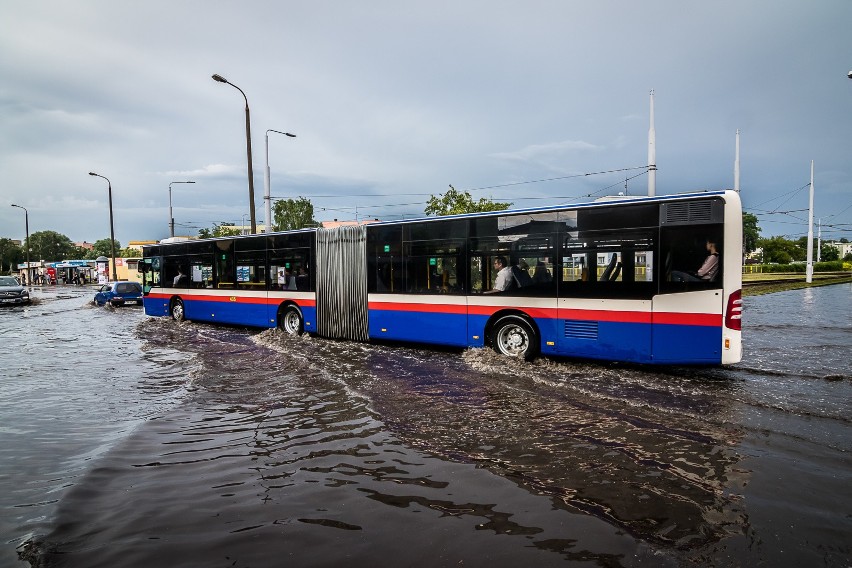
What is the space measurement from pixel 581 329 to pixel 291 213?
66.6 meters

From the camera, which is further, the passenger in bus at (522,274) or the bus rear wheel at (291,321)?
the bus rear wheel at (291,321)

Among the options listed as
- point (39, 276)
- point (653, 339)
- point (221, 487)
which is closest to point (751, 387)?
point (653, 339)

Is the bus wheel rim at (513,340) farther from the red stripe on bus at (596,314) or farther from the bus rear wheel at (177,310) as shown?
the bus rear wheel at (177,310)

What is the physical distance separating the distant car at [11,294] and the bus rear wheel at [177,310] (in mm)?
18715

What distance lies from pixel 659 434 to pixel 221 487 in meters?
4.67

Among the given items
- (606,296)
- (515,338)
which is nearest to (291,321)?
(515,338)

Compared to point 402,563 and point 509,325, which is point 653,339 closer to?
point 509,325

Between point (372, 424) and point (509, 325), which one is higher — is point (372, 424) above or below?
below

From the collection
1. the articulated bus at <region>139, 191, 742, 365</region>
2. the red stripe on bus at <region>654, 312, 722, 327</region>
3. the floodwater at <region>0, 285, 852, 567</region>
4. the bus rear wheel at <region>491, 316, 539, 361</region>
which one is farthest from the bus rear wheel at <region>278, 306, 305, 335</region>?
the red stripe on bus at <region>654, 312, 722, 327</region>

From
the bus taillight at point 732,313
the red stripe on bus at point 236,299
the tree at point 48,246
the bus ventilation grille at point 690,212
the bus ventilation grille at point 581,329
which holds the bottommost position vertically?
the bus ventilation grille at point 581,329

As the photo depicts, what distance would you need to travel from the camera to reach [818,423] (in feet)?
20.5

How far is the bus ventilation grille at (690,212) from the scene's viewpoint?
8438 millimetres

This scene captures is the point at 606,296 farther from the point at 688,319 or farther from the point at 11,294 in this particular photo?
the point at 11,294

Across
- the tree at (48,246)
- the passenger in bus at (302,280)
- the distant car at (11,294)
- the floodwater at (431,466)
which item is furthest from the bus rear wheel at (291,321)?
the tree at (48,246)
